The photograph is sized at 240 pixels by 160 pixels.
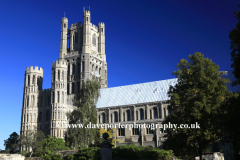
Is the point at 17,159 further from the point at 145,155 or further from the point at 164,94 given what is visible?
the point at 164,94

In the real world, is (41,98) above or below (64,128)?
above

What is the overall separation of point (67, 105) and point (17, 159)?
37133mm

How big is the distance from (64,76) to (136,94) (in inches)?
751

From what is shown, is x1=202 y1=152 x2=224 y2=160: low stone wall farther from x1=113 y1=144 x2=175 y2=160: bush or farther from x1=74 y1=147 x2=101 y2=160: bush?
x1=74 y1=147 x2=101 y2=160: bush

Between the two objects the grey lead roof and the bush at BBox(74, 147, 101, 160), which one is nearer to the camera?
the bush at BBox(74, 147, 101, 160)

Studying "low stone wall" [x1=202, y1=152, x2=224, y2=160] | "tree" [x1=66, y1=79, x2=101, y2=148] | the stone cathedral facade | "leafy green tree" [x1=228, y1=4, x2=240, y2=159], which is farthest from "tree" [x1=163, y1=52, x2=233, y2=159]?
the stone cathedral facade

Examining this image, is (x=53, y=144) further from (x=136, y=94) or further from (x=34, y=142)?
(x=136, y=94)

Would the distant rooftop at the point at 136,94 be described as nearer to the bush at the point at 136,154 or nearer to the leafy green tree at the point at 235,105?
the bush at the point at 136,154

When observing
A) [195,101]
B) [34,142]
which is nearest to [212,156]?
[195,101]

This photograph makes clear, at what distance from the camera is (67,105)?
227ft

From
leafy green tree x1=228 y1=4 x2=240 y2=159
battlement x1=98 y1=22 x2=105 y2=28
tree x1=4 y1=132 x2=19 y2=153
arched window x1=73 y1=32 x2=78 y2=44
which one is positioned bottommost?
tree x1=4 y1=132 x2=19 y2=153

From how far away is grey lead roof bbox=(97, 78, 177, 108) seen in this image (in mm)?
63128

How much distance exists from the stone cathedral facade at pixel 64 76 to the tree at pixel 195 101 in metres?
41.3

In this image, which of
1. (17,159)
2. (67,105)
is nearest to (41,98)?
(67,105)
